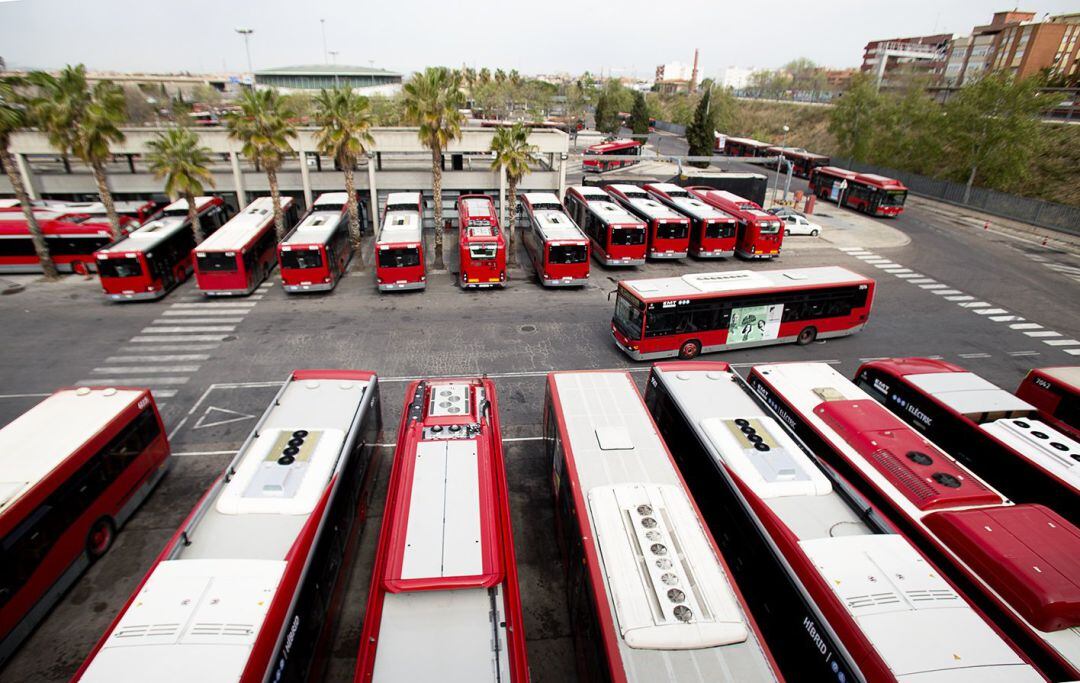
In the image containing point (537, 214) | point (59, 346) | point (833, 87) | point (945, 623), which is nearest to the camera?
point (945, 623)

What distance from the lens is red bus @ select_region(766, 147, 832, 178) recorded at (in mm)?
65312

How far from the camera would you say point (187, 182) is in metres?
28.6

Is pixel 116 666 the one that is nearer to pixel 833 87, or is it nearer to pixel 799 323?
pixel 799 323

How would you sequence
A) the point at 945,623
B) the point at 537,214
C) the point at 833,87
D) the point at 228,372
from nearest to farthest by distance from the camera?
the point at 945,623, the point at 228,372, the point at 537,214, the point at 833,87

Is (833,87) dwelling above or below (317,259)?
above

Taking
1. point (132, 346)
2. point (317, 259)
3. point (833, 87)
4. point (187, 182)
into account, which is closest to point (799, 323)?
point (317, 259)

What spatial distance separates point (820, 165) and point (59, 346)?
2868 inches

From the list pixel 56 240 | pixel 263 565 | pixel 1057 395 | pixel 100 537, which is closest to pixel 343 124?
pixel 56 240

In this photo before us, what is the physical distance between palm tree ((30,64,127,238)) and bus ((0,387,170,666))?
21.8 metres

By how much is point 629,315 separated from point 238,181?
31.4 m

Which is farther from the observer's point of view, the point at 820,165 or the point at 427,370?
the point at 820,165

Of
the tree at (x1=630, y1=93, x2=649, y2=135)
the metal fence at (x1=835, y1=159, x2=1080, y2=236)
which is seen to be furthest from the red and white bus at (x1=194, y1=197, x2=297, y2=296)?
the tree at (x1=630, y1=93, x2=649, y2=135)

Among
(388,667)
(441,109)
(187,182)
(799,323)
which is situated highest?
(441,109)

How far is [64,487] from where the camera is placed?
11289 mm
